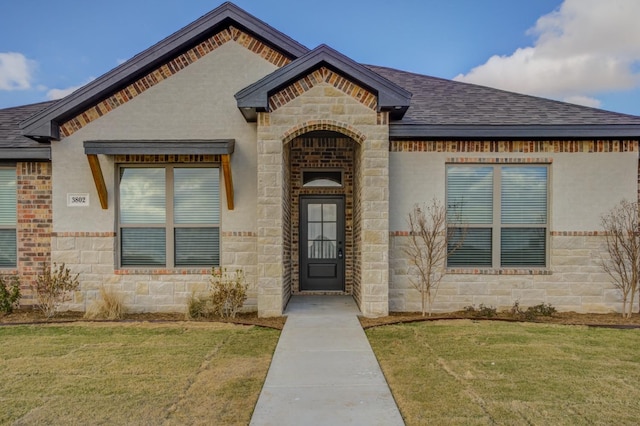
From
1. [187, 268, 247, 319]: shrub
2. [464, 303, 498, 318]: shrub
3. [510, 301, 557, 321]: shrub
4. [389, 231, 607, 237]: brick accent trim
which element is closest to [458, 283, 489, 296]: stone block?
[464, 303, 498, 318]: shrub

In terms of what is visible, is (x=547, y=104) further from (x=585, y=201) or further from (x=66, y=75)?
(x=66, y=75)

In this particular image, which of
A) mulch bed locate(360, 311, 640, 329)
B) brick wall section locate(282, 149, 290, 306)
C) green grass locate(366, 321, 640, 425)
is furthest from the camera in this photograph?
brick wall section locate(282, 149, 290, 306)

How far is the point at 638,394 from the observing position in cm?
439

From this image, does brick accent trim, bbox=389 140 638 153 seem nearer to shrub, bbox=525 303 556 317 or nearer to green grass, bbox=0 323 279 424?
shrub, bbox=525 303 556 317

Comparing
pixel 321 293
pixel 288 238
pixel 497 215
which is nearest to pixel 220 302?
pixel 288 238

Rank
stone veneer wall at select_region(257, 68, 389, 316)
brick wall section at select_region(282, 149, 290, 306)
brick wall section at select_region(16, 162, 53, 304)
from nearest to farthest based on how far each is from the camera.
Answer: stone veneer wall at select_region(257, 68, 389, 316)
brick wall section at select_region(282, 149, 290, 306)
brick wall section at select_region(16, 162, 53, 304)

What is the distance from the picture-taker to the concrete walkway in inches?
155

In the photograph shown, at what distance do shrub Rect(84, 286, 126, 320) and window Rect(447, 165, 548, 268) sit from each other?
6.17m

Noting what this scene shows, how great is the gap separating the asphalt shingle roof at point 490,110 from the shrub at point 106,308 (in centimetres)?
616

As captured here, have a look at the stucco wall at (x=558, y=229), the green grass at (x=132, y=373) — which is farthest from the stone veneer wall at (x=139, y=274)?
the stucco wall at (x=558, y=229)

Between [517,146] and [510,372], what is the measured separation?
4.85 metres

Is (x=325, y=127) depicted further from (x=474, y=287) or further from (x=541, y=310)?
(x=541, y=310)

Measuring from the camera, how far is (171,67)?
874 centimetres

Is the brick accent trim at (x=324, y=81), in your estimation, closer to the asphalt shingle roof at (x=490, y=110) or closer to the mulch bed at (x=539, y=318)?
the asphalt shingle roof at (x=490, y=110)
